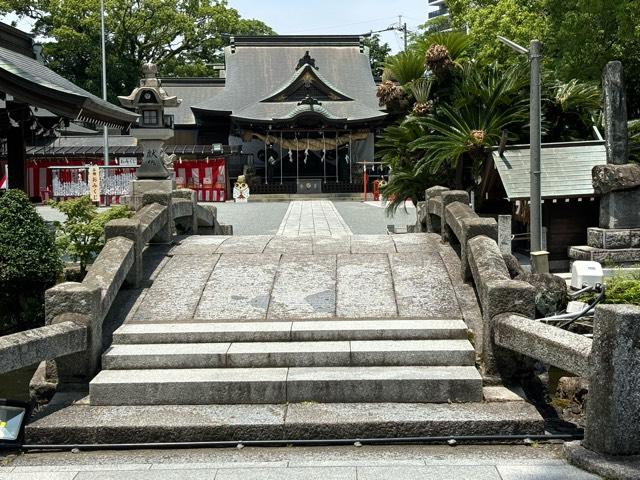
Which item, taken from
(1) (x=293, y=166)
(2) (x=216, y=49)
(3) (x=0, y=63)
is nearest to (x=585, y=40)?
(3) (x=0, y=63)

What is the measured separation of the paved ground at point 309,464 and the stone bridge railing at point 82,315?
2.73 feet

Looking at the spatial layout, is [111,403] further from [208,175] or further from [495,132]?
[208,175]

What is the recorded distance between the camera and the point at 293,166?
133 feet

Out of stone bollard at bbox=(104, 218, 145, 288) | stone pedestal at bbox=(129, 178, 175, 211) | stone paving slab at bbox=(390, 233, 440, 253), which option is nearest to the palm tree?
stone paving slab at bbox=(390, 233, 440, 253)

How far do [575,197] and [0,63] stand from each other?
11132 mm

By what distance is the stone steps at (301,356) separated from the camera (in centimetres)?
634

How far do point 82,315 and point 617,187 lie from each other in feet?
36.5

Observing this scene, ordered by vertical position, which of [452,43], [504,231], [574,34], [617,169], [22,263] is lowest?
[22,263]

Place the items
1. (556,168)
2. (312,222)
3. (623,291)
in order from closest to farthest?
(623,291)
(556,168)
(312,222)

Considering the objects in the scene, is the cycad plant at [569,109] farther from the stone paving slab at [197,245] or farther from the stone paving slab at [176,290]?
the stone paving slab at [176,290]

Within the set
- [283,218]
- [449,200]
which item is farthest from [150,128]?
[283,218]

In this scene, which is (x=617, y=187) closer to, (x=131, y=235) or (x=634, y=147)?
(x=634, y=147)

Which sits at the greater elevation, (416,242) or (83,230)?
(83,230)

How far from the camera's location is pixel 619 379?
15.8 ft
